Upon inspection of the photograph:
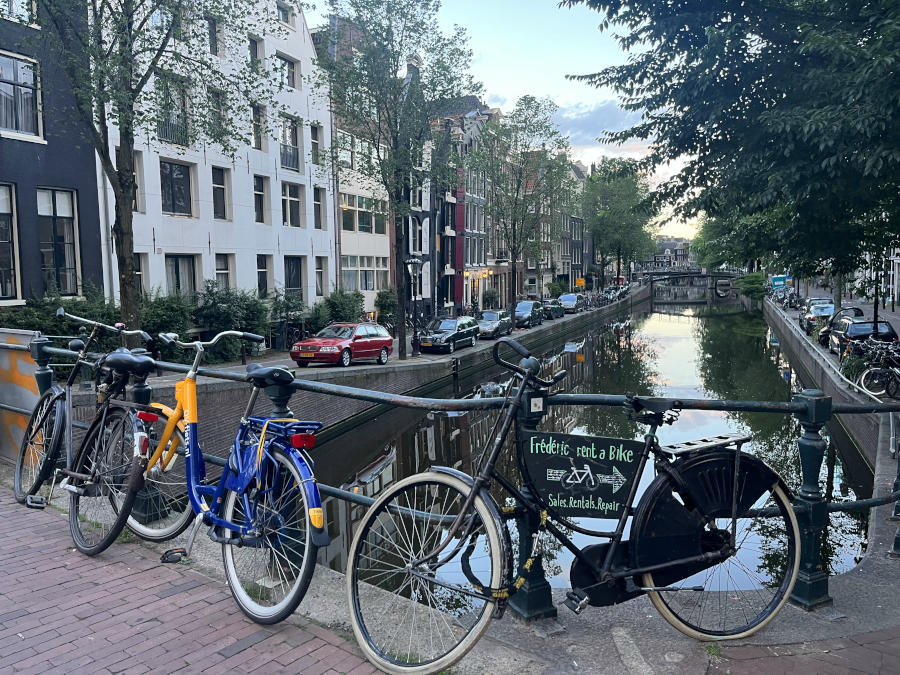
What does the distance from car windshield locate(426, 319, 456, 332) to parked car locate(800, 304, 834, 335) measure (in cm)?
1479

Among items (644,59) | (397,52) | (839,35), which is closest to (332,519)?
(644,59)

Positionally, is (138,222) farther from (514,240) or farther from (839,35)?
(514,240)

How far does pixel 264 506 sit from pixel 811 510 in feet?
8.00

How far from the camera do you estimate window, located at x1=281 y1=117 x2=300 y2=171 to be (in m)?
26.4

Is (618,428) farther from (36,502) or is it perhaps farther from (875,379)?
(36,502)

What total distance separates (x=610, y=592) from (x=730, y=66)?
23.2ft

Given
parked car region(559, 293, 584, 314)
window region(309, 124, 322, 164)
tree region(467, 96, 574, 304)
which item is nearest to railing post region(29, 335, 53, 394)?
window region(309, 124, 322, 164)

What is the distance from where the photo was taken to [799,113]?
7.24 meters

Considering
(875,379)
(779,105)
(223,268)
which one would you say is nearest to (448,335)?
(223,268)

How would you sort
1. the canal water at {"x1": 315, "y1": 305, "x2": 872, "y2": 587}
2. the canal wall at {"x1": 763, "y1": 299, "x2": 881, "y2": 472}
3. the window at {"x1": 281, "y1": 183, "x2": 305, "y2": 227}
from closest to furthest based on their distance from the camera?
the canal water at {"x1": 315, "y1": 305, "x2": 872, "y2": 587}
the canal wall at {"x1": 763, "y1": 299, "x2": 881, "y2": 472}
the window at {"x1": 281, "y1": 183, "x2": 305, "y2": 227}

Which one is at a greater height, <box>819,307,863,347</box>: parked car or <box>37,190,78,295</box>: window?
<box>37,190,78,295</box>: window

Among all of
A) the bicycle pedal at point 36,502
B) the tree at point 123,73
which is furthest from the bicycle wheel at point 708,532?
the tree at point 123,73

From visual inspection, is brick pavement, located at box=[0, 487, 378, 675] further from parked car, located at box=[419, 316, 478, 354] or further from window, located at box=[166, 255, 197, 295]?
parked car, located at box=[419, 316, 478, 354]

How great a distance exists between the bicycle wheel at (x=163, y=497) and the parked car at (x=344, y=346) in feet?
51.8
